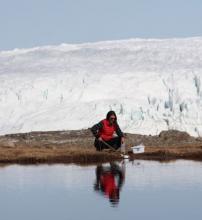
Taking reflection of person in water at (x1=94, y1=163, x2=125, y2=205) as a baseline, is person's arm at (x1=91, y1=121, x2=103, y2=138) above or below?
above

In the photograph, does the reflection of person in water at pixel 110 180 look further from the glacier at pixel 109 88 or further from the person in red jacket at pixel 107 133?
the glacier at pixel 109 88

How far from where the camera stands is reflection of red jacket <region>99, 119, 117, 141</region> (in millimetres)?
16109

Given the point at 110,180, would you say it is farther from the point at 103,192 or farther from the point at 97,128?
the point at 97,128

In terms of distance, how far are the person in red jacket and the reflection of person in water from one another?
1721 mm

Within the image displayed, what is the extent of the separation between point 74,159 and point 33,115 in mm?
19307

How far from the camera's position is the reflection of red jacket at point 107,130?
16.1m

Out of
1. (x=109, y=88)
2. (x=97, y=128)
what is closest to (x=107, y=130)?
(x=97, y=128)

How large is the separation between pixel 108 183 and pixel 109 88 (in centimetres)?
2498

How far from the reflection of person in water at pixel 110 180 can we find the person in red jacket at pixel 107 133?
1.72 m

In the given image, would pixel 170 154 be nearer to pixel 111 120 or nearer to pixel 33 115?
pixel 111 120

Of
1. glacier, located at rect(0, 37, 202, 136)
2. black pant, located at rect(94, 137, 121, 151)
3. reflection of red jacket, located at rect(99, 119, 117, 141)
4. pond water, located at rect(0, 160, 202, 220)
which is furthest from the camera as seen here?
glacier, located at rect(0, 37, 202, 136)

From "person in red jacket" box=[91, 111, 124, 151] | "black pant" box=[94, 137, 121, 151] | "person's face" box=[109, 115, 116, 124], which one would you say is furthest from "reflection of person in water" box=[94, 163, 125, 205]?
"black pant" box=[94, 137, 121, 151]

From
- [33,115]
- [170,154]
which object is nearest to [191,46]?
[33,115]

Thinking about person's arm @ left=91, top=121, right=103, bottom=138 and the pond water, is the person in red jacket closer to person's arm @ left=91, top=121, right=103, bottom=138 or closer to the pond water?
person's arm @ left=91, top=121, right=103, bottom=138
